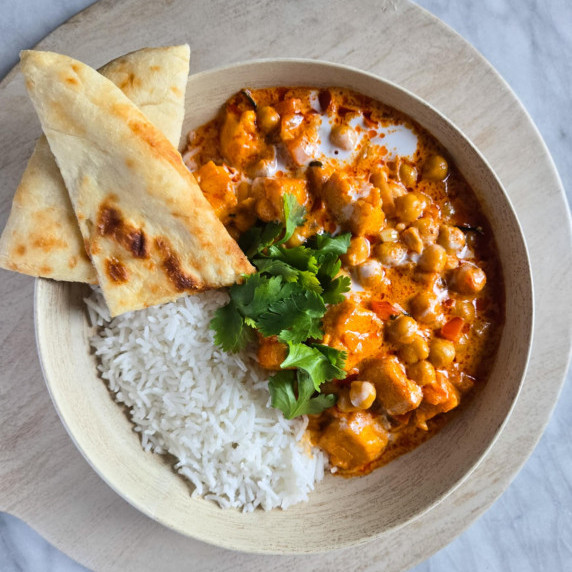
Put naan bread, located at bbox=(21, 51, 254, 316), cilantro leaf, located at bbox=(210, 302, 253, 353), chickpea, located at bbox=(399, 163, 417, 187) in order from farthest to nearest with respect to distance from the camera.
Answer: chickpea, located at bbox=(399, 163, 417, 187)
cilantro leaf, located at bbox=(210, 302, 253, 353)
naan bread, located at bbox=(21, 51, 254, 316)

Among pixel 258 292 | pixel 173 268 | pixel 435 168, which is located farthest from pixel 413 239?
pixel 173 268

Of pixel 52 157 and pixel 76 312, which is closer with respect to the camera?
pixel 52 157

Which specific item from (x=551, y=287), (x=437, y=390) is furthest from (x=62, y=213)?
(x=551, y=287)

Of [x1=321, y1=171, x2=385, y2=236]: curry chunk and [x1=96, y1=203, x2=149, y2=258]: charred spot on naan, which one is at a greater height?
[x1=96, y1=203, x2=149, y2=258]: charred spot on naan

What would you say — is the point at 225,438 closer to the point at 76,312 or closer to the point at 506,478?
the point at 76,312

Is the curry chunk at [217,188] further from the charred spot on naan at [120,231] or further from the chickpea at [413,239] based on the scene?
the chickpea at [413,239]

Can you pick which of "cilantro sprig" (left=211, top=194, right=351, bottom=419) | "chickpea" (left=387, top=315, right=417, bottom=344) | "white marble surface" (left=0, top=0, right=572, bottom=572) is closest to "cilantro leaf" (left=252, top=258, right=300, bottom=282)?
"cilantro sprig" (left=211, top=194, right=351, bottom=419)

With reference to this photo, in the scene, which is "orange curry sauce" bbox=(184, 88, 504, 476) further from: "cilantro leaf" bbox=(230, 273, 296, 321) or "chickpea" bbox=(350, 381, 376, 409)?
"cilantro leaf" bbox=(230, 273, 296, 321)
